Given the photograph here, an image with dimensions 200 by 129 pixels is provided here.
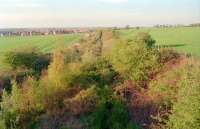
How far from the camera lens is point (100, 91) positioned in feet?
134

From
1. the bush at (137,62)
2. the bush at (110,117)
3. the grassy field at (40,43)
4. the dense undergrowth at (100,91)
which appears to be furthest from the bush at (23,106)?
the grassy field at (40,43)

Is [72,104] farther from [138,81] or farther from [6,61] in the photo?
[6,61]

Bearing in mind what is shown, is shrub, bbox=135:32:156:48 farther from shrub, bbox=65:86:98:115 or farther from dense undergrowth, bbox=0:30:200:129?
shrub, bbox=65:86:98:115

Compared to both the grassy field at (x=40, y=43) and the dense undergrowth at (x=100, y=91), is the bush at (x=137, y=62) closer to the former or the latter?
the dense undergrowth at (x=100, y=91)

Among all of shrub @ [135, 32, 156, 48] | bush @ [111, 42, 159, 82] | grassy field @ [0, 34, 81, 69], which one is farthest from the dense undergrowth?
grassy field @ [0, 34, 81, 69]

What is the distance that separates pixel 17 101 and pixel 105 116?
22.2ft

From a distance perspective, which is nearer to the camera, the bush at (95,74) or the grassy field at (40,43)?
the bush at (95,74)

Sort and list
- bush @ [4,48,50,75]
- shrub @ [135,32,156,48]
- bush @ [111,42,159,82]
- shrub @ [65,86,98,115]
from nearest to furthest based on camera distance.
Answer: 1. shrub @ [65,86,98,115]
2. bush @ [111,42,159,82]
3. shrub @ [135,32,156,48]
4. bush @ [4,48,50,75]

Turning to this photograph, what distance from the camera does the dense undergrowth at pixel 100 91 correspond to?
37250mm

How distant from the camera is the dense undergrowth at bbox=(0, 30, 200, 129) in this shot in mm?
37250

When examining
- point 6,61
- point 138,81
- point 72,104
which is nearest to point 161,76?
point 138,81

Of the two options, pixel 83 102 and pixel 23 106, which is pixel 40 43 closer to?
pixel 83 102

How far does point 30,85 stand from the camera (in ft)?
138

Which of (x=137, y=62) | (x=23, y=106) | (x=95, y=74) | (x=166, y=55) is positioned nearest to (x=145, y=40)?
(x=166, y=55)
